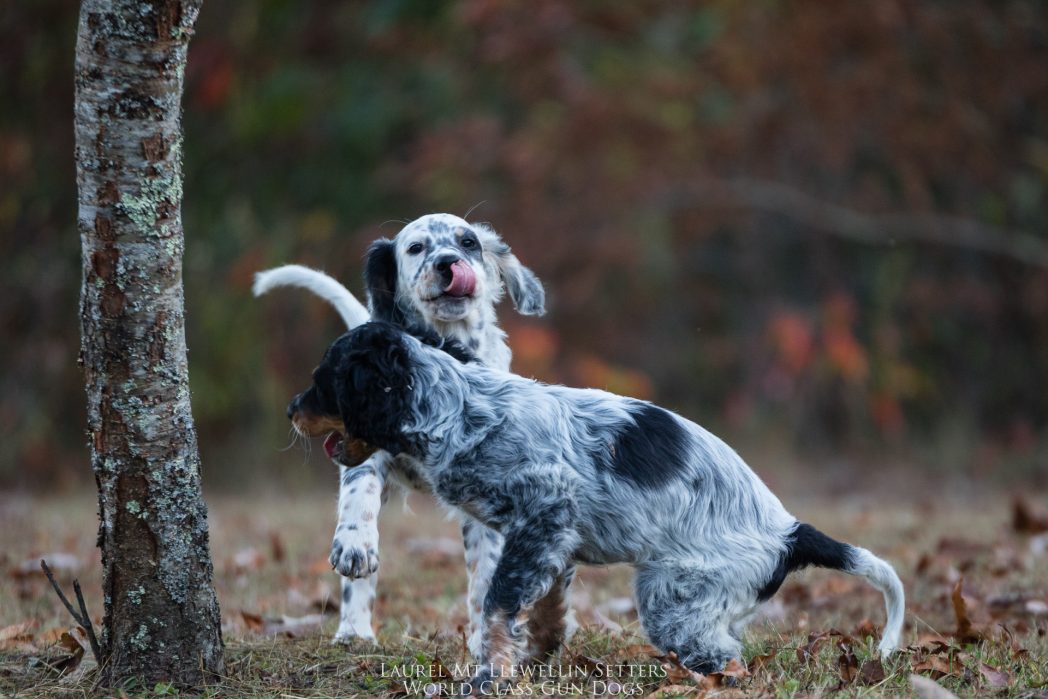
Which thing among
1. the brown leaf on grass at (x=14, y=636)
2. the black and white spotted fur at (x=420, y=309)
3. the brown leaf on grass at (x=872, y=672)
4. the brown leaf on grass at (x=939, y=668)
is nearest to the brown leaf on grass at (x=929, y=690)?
the brown leaf on grass at (x=872, y=672)

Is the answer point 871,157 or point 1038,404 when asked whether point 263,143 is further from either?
point 1038,404

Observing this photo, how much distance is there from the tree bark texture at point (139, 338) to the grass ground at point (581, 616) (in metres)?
0.25

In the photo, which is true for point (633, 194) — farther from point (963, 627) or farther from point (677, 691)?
point (677, 691)

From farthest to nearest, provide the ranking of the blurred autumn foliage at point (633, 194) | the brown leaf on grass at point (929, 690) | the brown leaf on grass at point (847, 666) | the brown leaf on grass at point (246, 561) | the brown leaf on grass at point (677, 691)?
the blurred autumn foliage at point (633, 194)
the brown leaf on grass at point (246, 561)
the brown leaf on grass at point (847, 666)
the brown leaf on grass at point (677, 691)
the brown leaf on grass at point (929, 690)

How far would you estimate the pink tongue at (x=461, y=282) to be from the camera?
4.86 m

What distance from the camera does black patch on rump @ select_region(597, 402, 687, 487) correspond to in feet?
13.6

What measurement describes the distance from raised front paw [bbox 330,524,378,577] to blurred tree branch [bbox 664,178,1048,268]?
9.40 meters

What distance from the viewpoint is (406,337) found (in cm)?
419

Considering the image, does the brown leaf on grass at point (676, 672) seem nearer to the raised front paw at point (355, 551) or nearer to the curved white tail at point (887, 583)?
the curved white tail at point (887, 583)

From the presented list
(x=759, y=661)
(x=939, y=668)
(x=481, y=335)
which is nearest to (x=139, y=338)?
(x=481, y=335)

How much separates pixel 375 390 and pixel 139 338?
2.43 ft

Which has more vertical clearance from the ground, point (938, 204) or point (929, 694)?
point (938, 204)

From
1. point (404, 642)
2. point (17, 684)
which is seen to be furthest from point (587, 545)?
point (17, 684)

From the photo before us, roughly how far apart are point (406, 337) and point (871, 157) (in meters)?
10.6
